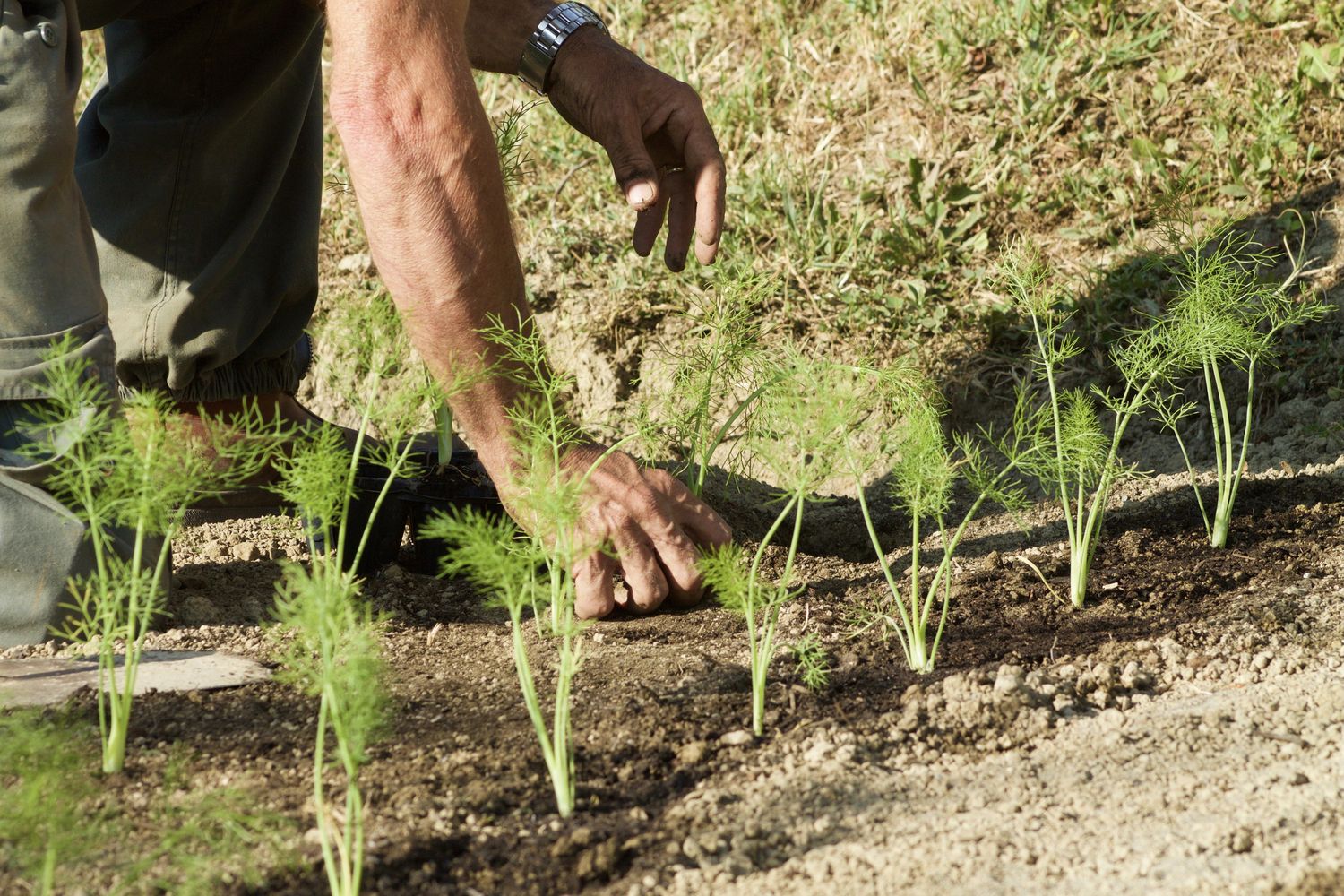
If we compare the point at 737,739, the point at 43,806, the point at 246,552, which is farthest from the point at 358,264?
the point at 43,806

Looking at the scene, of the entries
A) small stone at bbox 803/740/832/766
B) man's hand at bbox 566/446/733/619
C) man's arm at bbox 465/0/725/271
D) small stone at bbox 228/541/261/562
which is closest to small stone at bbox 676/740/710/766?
small stone at bbox 803/740/832/766

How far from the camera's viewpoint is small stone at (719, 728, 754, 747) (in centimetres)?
180

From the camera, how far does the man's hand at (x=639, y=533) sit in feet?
7.67

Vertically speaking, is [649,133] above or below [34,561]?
above

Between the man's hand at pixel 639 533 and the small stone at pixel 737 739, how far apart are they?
535 millimetres

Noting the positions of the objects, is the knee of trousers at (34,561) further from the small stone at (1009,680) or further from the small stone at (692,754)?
the small stone at (1009,680)

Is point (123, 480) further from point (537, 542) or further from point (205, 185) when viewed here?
point (205, 185)

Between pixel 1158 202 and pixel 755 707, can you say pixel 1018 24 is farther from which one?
pixel 755 707

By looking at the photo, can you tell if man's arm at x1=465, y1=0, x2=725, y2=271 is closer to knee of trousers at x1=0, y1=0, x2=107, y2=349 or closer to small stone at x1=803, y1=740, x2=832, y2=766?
knee of trousers at x1=0, y1=0, x2=107, y2=349

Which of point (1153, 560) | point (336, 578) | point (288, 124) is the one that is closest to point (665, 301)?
point (288, 124)

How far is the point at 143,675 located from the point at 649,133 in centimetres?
151

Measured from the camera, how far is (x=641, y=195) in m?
2.54

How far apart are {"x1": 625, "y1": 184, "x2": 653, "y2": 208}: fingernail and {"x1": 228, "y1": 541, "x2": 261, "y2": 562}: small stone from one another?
3.77 feet

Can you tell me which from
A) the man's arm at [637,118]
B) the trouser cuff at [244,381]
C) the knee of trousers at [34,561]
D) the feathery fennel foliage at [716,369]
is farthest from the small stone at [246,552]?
the man's arm at [637,118]
